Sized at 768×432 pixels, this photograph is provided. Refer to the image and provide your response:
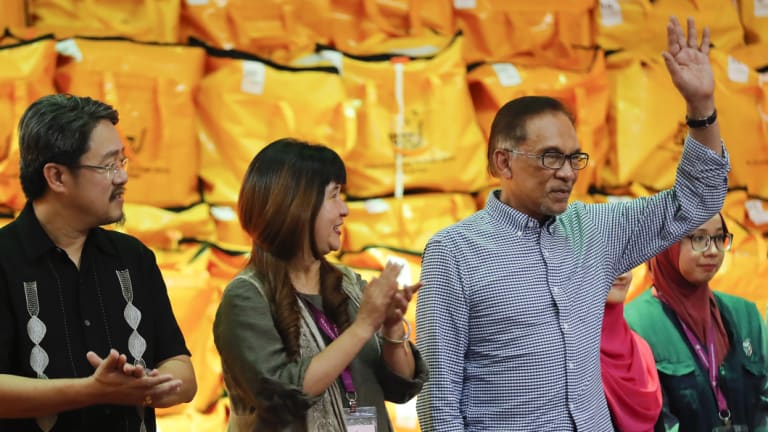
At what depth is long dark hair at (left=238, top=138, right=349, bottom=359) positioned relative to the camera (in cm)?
197

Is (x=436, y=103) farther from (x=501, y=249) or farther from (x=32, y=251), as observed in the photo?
(x=32, y=251)

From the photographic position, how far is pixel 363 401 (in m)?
1.99

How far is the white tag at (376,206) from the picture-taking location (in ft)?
12.5

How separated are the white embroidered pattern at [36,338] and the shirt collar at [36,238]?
0.06m

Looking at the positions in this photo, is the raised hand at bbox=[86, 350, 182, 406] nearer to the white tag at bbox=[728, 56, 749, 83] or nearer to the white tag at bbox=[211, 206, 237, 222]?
the white tag at bbox=[211, 206, 237, 222]

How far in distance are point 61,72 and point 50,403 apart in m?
1.98

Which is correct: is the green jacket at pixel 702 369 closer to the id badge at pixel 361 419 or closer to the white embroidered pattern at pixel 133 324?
the id badge at pixel 361 419

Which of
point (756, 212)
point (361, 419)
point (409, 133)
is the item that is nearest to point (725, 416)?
point (361, 419)

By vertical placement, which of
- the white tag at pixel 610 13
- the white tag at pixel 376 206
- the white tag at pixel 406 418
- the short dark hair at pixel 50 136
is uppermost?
→ the white tag at pixel 610 13

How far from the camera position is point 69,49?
350cm

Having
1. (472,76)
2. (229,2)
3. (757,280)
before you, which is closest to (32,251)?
(229,2)

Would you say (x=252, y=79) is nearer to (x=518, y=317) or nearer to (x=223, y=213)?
(x=223, y=213)

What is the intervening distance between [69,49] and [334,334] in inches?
74.9

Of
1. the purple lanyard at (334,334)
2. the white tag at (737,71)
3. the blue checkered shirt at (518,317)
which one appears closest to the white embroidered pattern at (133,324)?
the purple lanyard at (334,334)
